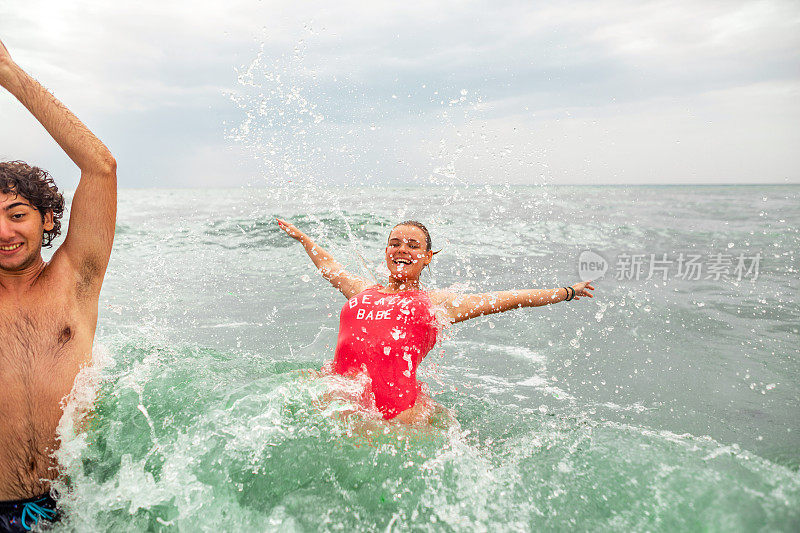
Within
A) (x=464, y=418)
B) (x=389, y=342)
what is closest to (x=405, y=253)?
(x=389, y=342)

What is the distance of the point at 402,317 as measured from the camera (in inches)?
155

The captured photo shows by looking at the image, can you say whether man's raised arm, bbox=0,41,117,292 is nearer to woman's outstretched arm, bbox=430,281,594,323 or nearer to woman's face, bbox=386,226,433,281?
woman's face, bbox=386,226,433,281

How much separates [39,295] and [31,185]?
2.04 ft

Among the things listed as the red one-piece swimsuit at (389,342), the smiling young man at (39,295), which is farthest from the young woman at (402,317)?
the smiling young man at (39,295)

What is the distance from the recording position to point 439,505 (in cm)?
306

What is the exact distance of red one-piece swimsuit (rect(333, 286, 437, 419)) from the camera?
387 centimetres

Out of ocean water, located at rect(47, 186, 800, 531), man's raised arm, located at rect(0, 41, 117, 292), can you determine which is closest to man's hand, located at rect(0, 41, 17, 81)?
man's raised arm, located at rect(0, 41, 117, 292)

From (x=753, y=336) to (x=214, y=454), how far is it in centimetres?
674

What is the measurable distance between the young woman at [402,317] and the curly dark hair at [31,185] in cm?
216

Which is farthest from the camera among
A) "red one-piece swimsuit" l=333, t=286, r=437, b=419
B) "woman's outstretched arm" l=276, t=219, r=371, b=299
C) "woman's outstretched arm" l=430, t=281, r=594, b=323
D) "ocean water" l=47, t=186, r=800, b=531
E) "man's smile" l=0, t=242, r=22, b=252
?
"woman's outstretched arm" l=276, t=219, r=371, b=299

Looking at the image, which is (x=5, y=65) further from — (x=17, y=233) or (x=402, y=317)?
(x=402, y=317)

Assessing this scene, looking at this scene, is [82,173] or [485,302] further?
[485,302]

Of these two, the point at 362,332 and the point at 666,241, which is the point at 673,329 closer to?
the point at 362,332

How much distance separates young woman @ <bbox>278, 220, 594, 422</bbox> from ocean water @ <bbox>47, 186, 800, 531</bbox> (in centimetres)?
26
